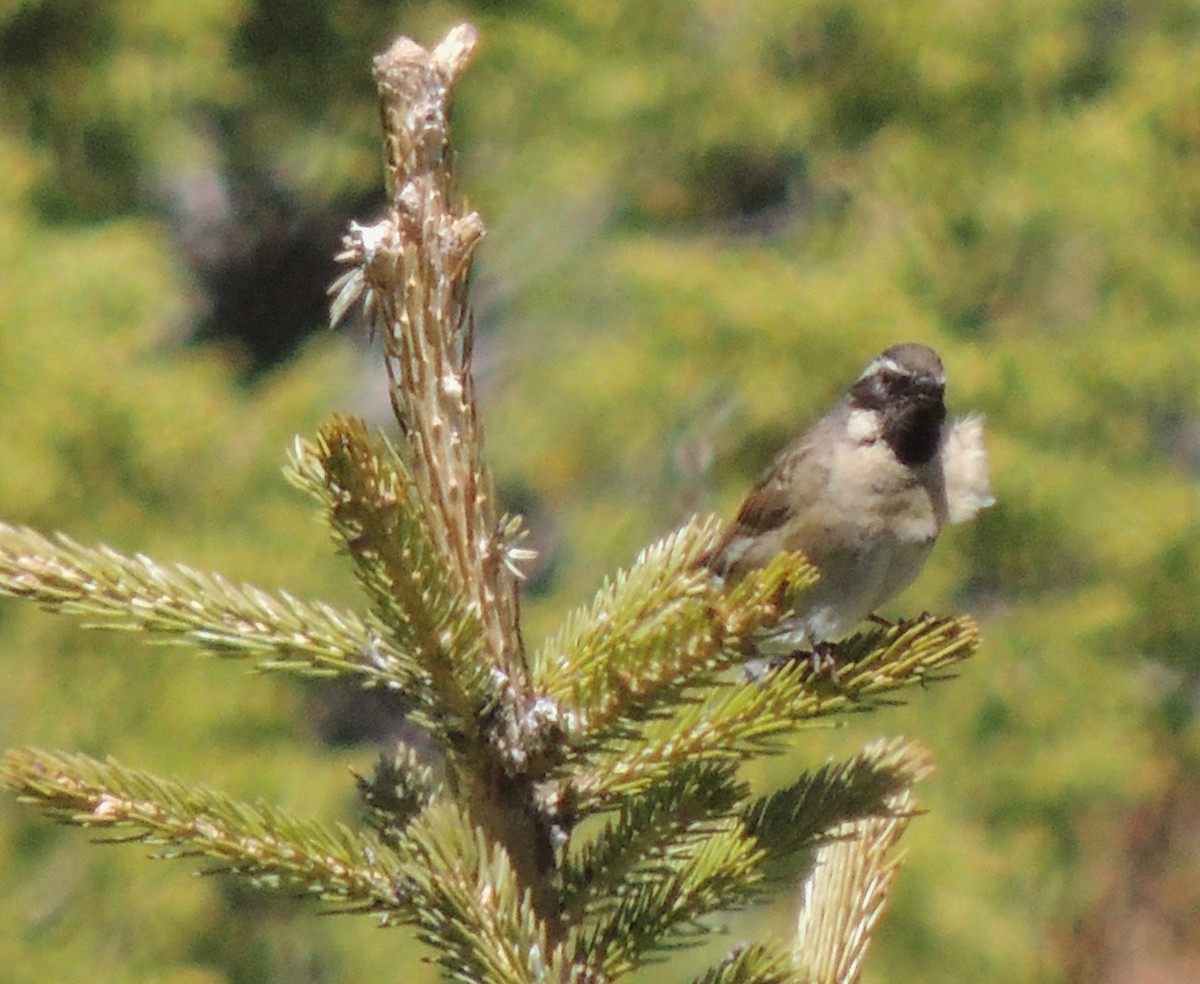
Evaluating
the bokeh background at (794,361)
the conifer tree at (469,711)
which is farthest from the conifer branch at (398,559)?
the bokeh background at (794,361)

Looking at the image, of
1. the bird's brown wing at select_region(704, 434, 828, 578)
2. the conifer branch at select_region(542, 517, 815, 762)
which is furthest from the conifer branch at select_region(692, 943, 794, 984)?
the bird's brown wing at select_region(704, 434, 828, 578)

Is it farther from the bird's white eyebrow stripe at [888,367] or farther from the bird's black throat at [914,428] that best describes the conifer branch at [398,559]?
the bird's white eyebrow stripe at [888,367]

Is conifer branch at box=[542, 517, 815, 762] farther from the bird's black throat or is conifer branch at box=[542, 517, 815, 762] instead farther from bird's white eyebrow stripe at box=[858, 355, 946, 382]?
bird's white eyebrow stripe at box=[858, 355, 946, 382]

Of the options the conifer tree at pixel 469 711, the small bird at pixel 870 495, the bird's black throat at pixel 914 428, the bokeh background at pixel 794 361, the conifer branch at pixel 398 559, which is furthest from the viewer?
the bokeh background at pixel 794 361

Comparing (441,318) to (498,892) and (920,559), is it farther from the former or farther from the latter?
(920,559)

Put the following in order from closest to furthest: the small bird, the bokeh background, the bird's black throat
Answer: the small bird < the bird's black throat < the bokeh background

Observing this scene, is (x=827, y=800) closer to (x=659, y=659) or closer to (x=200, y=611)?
(x=659, y=659)

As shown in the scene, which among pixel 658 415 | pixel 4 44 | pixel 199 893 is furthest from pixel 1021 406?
pixel 4 44

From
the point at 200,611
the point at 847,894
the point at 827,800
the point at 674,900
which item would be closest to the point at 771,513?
the point at 847,894
